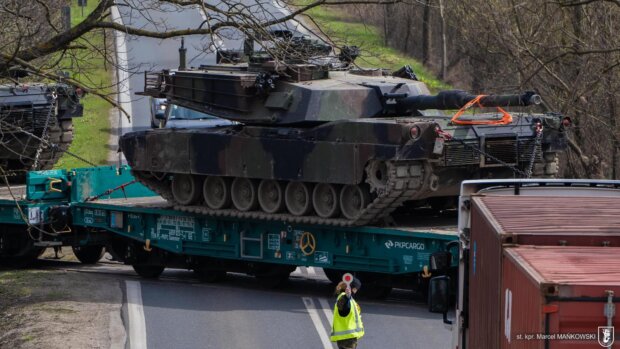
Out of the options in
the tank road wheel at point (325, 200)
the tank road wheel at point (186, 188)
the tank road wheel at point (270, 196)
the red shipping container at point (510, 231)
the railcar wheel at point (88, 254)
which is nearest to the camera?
the red shipping container at point (510, 231)

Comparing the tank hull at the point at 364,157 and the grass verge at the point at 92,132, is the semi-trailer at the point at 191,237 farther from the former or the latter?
the grass verge at the point at 92,132

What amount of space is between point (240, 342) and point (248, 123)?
16.3ft

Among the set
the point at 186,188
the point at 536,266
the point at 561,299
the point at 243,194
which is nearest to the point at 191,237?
the point at 186,188

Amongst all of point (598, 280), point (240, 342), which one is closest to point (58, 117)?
point (240, 342)

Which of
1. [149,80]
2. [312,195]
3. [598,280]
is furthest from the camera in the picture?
[149,80]

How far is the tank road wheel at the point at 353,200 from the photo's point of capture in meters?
16.3

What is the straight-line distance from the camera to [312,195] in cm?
1700

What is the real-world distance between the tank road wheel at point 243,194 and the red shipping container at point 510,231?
30.8ft

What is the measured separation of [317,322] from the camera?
15086 millimetres

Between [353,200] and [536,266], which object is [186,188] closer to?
[353,200]

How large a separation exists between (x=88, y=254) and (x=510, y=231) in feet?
50.3

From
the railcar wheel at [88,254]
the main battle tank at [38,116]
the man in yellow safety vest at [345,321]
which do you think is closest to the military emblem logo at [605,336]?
the man in yellow safety vest at [345,321]

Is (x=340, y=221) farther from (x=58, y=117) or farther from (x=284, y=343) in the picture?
(x=58, y=117)

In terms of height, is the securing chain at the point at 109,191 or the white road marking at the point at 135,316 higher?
the securing chain at the point at 109,191
